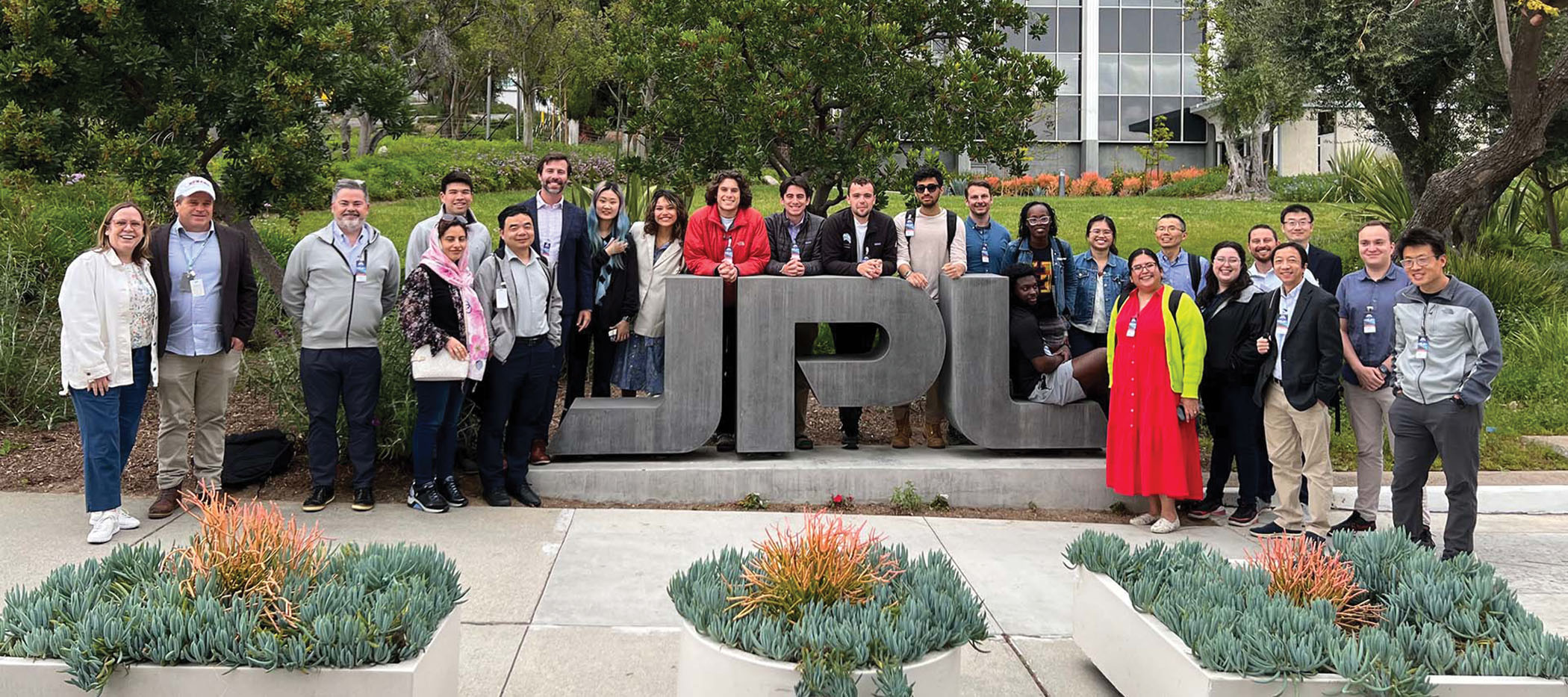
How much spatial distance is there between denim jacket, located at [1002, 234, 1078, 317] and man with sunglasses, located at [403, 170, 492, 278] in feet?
11.3

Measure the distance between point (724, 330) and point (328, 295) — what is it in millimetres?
2490

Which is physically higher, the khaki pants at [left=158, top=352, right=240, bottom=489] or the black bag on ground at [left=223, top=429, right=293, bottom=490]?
the khaki pants at [left=158, top=352, right=240, bottom=489]

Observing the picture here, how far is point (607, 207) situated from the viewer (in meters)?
7.37

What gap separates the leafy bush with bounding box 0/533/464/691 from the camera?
129 inches

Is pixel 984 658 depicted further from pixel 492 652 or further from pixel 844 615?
pixel 492 652

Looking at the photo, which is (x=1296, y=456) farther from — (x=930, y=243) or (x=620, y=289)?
(x=620, y=289)

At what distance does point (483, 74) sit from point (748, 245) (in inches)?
1277

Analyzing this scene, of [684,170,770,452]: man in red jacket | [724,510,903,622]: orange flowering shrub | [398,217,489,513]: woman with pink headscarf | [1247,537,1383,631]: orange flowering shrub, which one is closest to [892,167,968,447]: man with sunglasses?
[684,170,770,452]: man in red jacket

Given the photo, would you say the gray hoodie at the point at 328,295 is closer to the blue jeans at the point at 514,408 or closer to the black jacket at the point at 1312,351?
the blue jeans at the point at 514,408

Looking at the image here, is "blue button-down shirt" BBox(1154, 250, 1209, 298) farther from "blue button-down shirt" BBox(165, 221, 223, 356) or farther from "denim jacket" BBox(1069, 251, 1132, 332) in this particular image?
"blue button-down shirt" BBox(165, 221, 223, 356)

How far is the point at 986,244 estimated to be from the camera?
25.2ft

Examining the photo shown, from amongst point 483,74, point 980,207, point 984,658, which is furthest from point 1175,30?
point 984,658

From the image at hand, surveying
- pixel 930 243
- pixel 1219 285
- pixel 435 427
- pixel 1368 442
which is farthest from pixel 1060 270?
pixel 435 427

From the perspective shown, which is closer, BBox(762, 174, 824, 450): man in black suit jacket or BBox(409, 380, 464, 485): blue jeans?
BBox(409, 380, 464, 485): blue jeans
